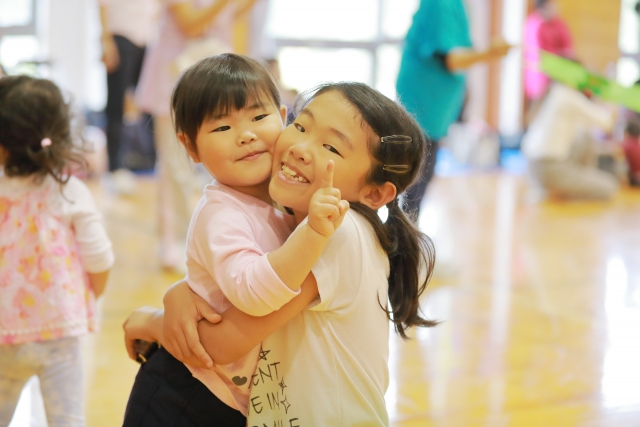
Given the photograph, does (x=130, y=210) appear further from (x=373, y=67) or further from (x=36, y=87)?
(x=373, y=67)

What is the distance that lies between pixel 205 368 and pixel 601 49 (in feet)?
26.0

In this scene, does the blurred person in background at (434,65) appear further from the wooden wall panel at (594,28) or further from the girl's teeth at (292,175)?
the wooden wall panel at (594,28)

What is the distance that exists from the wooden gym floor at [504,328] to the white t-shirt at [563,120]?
0.85 metres

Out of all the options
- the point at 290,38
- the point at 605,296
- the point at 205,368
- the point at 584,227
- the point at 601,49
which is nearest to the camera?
the point at 205,368

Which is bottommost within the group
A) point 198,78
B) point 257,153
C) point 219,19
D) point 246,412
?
point 246,412

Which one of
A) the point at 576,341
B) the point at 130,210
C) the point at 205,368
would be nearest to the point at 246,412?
the point at 205,368

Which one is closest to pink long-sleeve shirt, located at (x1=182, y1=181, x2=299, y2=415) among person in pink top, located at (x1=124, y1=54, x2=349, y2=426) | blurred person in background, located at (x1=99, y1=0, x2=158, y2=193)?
person in pink top, located at (x1=124, y1=54, x2=349, y2=426)

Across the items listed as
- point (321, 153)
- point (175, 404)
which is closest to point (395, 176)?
point (321, 153)

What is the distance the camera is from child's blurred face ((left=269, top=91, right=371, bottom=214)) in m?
0.93

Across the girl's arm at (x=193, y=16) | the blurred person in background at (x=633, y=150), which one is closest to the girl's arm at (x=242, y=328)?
the girl's arm at (x=193, y=16)

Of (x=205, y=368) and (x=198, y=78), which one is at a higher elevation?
(x=198, y=78)

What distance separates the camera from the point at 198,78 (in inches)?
38.9

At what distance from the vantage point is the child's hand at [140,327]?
1.08 m

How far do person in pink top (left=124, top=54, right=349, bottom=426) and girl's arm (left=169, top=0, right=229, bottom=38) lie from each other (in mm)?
1416
